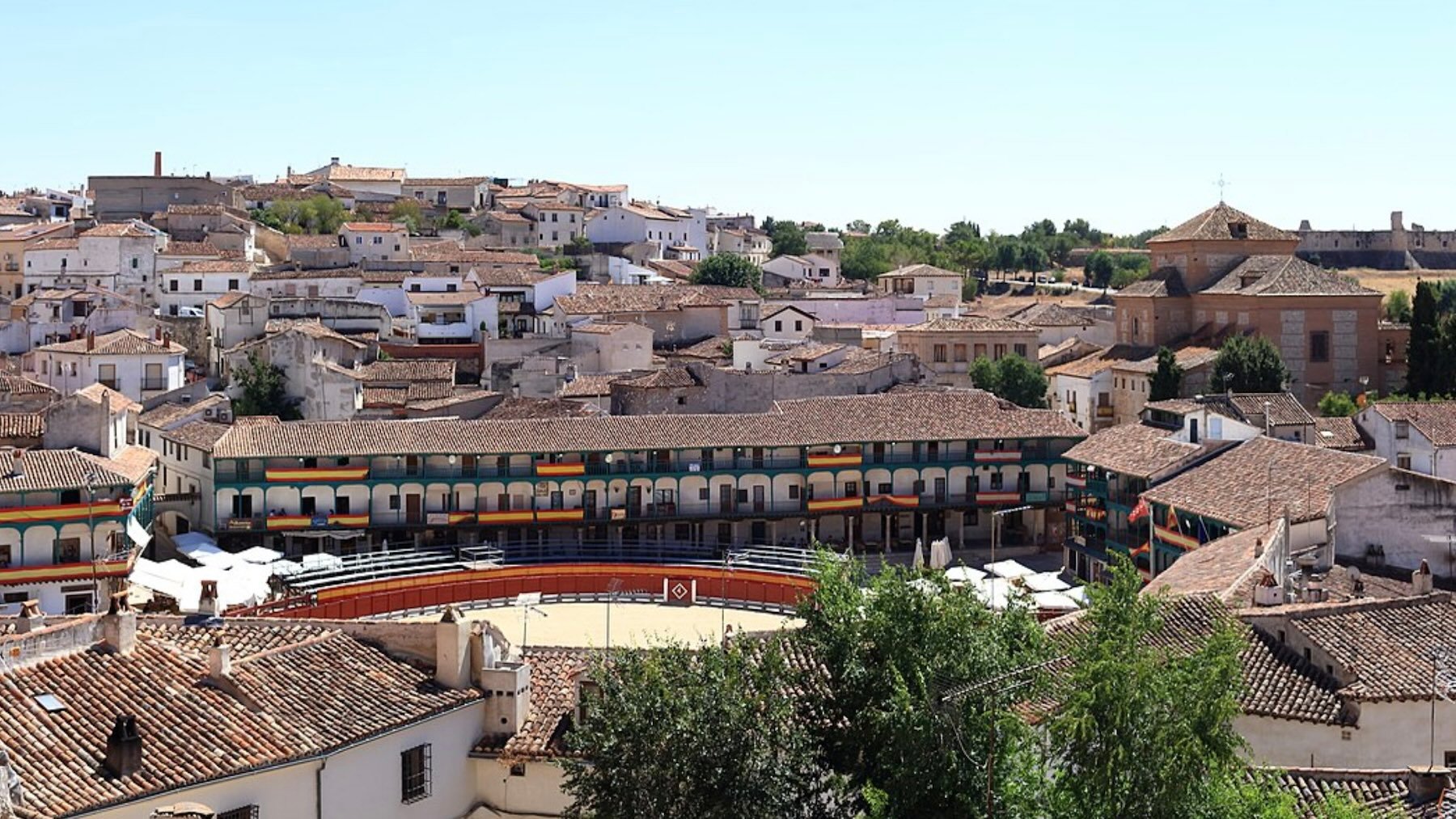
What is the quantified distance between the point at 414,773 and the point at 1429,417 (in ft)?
123

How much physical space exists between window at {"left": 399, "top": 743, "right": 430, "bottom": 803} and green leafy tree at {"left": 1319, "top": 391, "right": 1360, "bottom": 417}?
5329cm

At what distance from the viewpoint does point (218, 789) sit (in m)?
19.1

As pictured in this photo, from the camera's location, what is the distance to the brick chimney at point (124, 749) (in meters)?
18.6

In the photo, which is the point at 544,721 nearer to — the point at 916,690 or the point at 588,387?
the point at 916,690

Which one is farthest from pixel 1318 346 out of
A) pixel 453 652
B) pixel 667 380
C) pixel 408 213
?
pixel 408 213

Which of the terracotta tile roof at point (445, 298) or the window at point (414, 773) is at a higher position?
the terracotta tile roof at point (445, 298)

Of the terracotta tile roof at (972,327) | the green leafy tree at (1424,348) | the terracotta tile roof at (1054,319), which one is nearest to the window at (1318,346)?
the green leafy tree at (1424,348)

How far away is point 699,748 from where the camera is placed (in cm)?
1964

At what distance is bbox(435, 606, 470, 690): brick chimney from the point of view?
894 inches

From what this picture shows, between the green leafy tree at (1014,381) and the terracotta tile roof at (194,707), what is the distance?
5699 centimetres

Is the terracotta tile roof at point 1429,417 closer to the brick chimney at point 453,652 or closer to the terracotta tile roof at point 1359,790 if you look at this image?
the terracotta tile roof at point 1359,790

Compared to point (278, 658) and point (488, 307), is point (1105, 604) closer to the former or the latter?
point (278, 658)

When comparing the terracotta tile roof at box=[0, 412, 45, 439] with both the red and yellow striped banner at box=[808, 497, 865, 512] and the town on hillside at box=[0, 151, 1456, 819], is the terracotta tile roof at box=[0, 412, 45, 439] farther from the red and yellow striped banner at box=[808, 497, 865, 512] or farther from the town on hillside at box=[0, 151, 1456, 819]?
the red and yellow striped banner at box=[808, 497, 865, 512]

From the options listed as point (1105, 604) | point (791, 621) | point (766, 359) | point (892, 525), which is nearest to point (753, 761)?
point (1105, 604)
